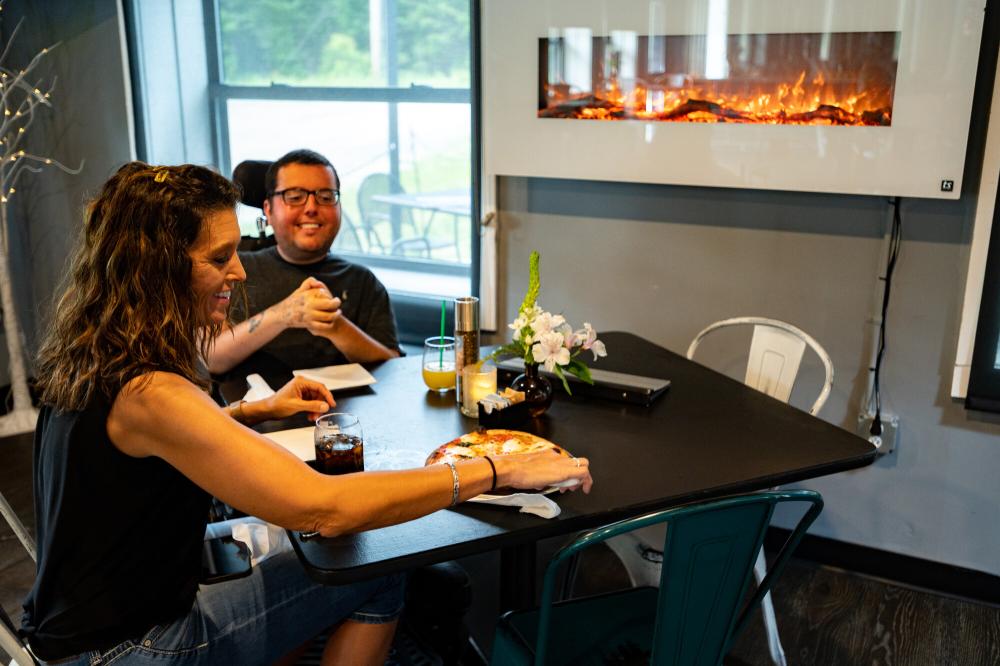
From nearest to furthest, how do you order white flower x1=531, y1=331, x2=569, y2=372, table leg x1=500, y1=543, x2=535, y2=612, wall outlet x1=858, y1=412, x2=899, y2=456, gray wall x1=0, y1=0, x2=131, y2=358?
white flower x1=531, y1=331, x2=569, y2=372
table leg x1=500, y1=543, x2=535, y2=612
wall outlet x1=858, y1=412, x2=899, y2=456
gray wall x1=0, y1=0, x2=131, y2=358

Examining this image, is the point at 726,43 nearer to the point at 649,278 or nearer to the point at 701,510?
the point at 649,278

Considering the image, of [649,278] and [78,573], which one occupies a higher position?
[649,278]

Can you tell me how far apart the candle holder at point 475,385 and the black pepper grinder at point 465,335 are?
0.23ft

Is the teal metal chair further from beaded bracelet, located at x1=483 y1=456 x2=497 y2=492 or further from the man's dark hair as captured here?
the man's dark hair

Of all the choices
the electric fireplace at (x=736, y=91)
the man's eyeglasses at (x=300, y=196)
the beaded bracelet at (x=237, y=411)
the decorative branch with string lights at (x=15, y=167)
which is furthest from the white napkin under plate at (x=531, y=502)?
the decorative branch with string lights at (x=15, y=167)

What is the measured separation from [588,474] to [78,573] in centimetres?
82

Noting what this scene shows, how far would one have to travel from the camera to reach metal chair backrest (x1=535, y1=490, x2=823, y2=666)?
1.31m

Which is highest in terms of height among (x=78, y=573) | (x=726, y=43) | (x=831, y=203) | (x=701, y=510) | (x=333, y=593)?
(x=726, y=43)

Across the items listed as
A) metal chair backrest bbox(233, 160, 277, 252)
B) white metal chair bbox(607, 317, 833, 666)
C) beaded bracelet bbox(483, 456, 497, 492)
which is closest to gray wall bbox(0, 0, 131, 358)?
metal chair backrest bbox(233, 160, 277, 252)

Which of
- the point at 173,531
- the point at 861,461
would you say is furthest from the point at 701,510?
the point at 173,531

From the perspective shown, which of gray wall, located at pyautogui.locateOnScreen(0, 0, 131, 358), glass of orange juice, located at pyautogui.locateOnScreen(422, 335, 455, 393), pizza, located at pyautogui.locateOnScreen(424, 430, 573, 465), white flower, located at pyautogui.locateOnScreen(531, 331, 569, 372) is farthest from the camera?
gray wall, located at pyautogui.locateOnScreen(0, 0, 131, 358)

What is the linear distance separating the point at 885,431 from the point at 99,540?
2.20 m

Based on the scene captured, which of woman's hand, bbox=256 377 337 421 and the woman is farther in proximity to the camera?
woman's hand, bbox=256 377 337 421

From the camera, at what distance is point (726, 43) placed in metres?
2.61
